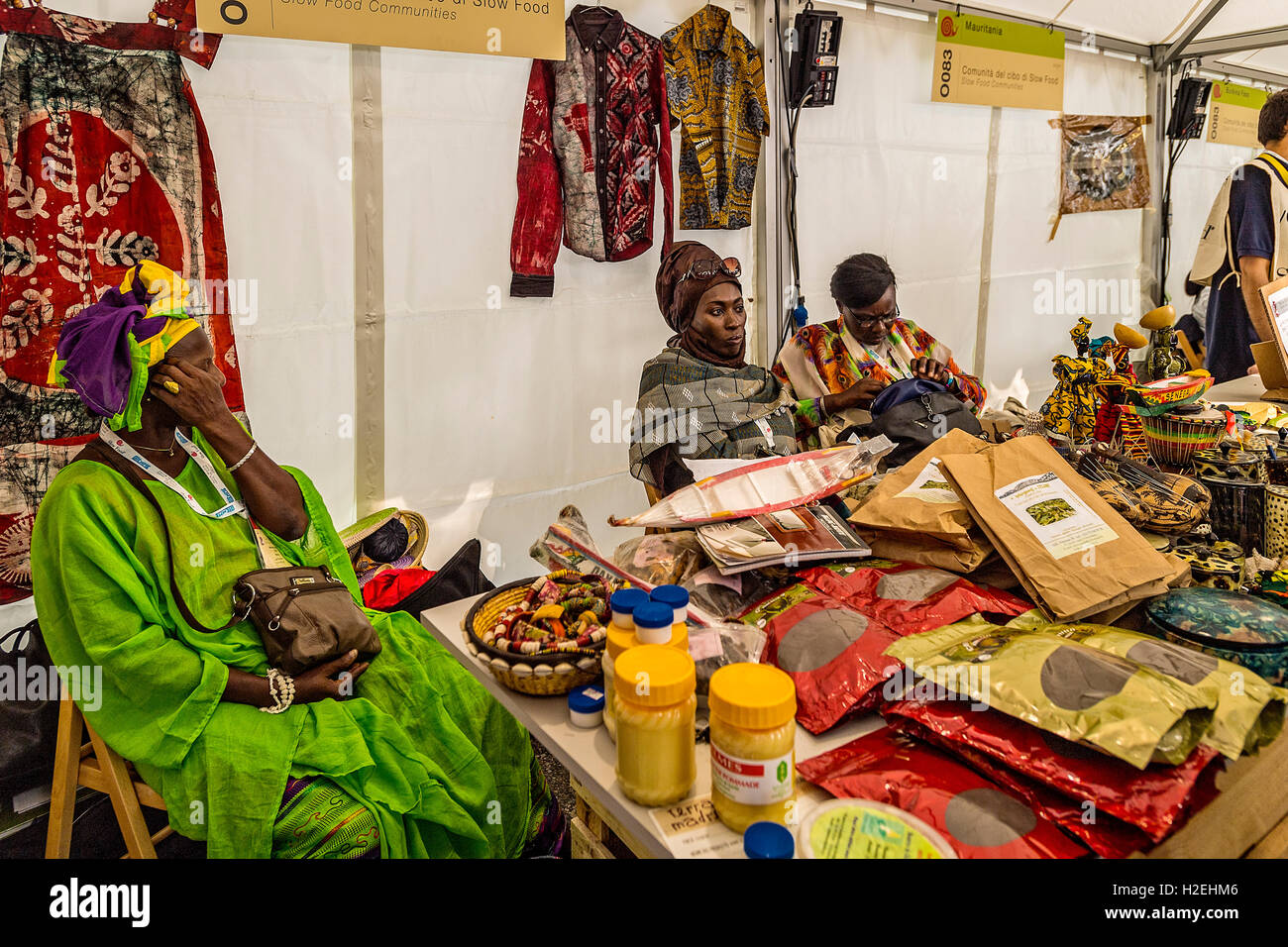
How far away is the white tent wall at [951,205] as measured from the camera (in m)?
3.84

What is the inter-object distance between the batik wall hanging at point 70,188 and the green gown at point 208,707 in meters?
0.69

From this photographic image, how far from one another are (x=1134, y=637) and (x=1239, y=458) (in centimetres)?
109

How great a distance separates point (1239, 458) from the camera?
1.84 m

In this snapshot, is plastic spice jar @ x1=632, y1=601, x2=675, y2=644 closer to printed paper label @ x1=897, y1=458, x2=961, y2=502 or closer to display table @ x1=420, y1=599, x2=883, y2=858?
display table @ x1=420, y1=599, x2=883, y2=858

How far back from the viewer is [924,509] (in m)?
1.44

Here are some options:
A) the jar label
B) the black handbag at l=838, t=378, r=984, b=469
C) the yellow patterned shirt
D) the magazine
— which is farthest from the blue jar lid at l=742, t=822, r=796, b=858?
the yellow patterned shirt

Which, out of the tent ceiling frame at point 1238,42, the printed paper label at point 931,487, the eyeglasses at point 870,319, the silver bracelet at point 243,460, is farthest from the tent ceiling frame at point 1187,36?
the silver bracelet at point 243,460

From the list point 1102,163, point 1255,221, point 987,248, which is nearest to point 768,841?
point 1255,221

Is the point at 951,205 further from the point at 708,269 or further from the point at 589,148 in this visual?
the point at 708,269

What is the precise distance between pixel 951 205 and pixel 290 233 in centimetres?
361

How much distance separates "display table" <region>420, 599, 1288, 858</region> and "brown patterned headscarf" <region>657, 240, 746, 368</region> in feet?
5.02
